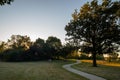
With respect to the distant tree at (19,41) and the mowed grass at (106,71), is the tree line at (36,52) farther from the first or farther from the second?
the mowed grass at (106,71)

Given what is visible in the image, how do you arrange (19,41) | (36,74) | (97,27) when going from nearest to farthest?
(36,74) → (97,27) → (19,41)

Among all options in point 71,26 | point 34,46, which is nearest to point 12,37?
point 34,46

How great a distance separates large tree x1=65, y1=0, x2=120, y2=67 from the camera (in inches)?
1461

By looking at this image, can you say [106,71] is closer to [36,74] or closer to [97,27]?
[36,74]

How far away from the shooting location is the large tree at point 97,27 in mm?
37109

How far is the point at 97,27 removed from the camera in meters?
37.6

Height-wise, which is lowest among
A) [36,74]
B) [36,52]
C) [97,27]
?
[36,74]

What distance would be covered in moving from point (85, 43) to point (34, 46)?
132ft

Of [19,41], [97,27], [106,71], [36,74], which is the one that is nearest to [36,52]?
[19,41]

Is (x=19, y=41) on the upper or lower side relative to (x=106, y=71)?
upper

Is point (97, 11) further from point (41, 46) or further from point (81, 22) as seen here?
point (41, 46)

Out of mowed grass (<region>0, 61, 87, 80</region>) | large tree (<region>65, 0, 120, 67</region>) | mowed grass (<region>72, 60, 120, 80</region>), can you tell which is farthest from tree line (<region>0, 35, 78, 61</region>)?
mowed grass (<region>0, 61, 87, 80</region>)

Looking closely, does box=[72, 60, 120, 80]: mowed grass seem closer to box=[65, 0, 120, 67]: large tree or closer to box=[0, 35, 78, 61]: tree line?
box=[65, 0, 120, 67]: large tree

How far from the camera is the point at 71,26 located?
129 ft
